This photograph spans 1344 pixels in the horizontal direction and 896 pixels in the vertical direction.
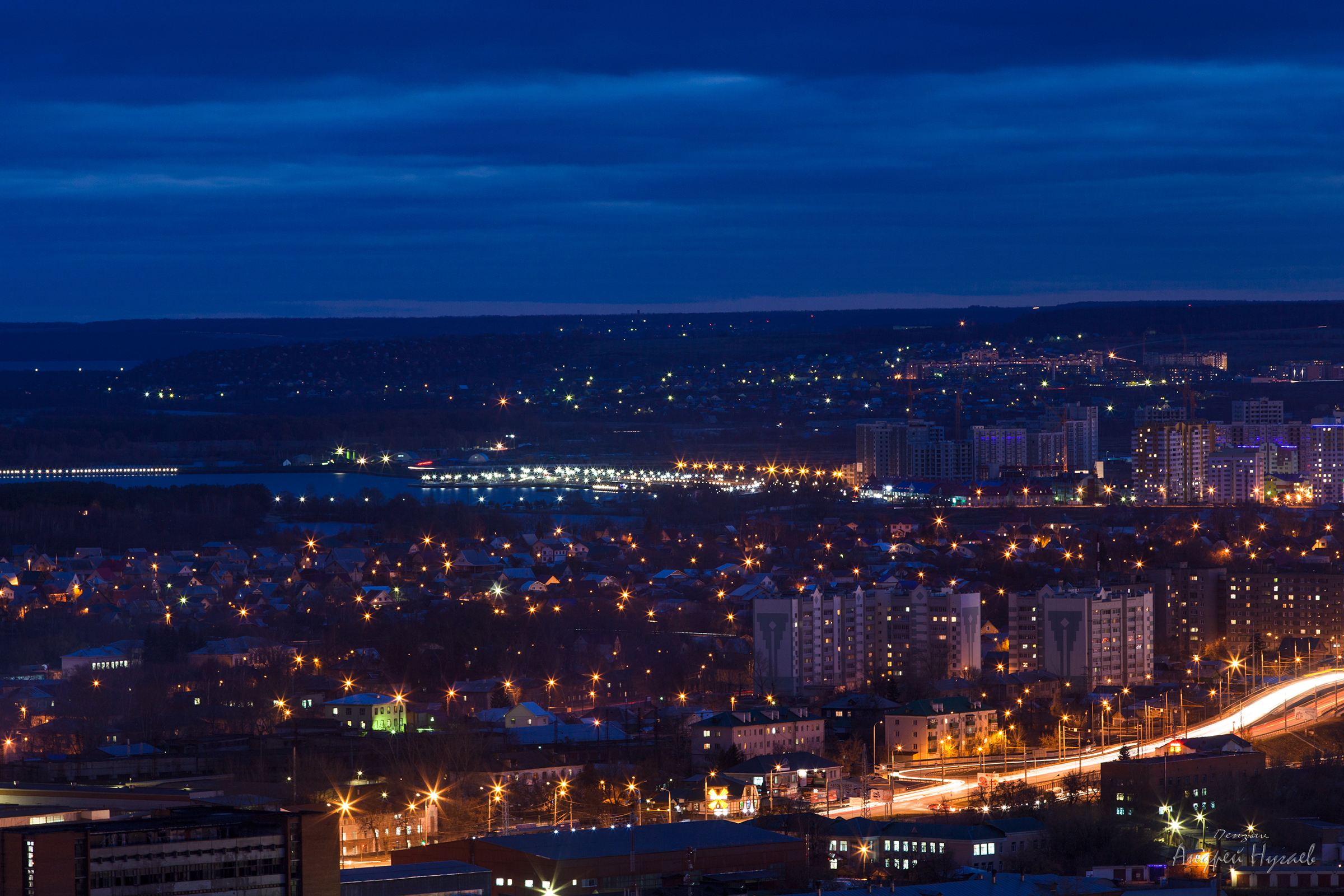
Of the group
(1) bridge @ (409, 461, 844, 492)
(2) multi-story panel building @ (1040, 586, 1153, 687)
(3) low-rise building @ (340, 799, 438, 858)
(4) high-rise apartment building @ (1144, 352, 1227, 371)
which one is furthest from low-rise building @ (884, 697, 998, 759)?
(4) high-rise apartment building @ (1144, 352, 1227, 371)

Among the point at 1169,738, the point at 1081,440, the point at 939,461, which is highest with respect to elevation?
the point at 1081,440

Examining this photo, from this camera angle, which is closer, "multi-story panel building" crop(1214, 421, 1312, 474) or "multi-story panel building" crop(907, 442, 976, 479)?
"multi-story panel building" crop(1214, 421, 1312, 474)

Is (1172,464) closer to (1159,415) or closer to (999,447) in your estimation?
(999,447)

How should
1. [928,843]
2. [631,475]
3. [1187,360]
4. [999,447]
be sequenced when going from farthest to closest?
[1187,360], [999,447], [631,475], [928,843]

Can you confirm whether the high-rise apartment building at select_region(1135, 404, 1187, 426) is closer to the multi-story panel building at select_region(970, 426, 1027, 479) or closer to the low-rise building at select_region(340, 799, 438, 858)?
the multi-story panel building at select_region(970, 426, 1027, 479)

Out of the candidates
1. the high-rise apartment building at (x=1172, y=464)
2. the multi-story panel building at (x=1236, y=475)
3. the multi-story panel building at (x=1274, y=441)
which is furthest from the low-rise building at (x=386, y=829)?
the multi-story panel building at (x=1274, y=441)

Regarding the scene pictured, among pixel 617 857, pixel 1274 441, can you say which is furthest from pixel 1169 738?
pixel 1274 441
